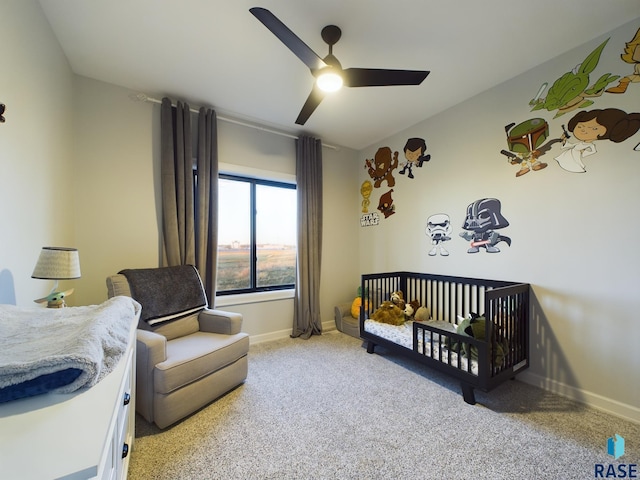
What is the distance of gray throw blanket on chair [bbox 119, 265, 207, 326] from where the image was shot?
2066 mm

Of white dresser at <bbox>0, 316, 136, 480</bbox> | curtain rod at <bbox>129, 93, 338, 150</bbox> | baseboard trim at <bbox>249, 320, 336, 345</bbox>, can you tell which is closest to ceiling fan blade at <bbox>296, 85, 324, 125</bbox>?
curtain rod at <bbox>129, 93, 338, 150</bbox>

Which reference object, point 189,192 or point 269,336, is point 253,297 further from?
point 189,192

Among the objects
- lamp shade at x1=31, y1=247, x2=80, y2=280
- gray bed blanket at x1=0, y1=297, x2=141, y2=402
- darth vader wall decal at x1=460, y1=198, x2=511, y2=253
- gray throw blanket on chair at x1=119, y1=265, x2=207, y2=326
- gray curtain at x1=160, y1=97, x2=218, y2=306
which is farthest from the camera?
gray curtain at x1=160, y1=97, x2=218, y2=306

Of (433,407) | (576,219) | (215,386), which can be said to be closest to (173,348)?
(215,386)

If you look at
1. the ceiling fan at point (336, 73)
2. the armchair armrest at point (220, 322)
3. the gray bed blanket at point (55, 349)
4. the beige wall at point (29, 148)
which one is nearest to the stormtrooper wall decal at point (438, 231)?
the ceiling fan at point (336, 73)

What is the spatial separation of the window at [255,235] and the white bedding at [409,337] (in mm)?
1298

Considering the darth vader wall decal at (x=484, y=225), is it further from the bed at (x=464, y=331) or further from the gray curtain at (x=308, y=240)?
the gray curtain at (x=308, y=240)

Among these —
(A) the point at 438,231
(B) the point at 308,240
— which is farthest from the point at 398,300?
(B) the point at 308,240

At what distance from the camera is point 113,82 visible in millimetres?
2424

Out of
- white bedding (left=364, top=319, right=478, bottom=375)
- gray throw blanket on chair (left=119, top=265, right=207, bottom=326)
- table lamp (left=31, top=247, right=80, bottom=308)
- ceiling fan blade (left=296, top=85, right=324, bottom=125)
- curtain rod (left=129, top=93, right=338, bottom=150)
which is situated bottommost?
white bedding (left=364, top=319, right=478, bottom=375)

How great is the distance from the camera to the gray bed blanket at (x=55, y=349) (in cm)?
56

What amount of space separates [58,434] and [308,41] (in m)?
2.34

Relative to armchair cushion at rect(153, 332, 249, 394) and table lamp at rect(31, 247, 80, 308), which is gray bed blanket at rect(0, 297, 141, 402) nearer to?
table lamp at rect(31, 247, 80, 308)

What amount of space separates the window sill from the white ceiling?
2094mm
